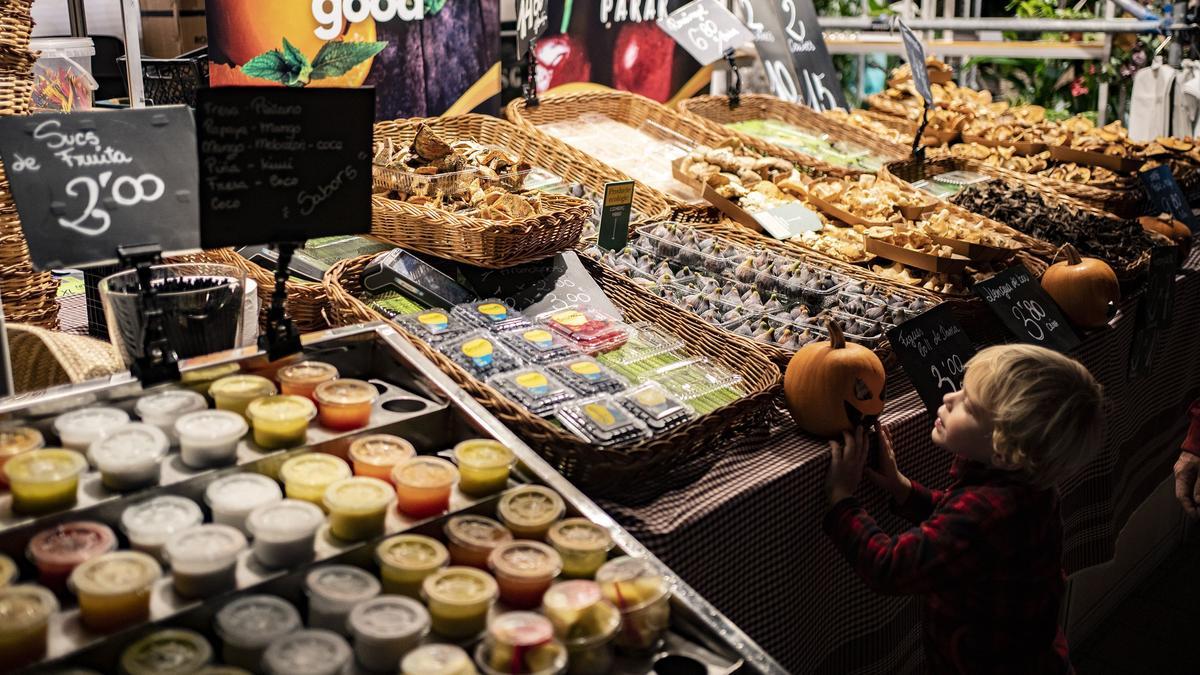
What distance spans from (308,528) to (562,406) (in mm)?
673

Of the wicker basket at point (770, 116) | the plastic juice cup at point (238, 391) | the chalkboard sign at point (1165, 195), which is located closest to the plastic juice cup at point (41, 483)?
the plastic juice cup at point (238, 391)

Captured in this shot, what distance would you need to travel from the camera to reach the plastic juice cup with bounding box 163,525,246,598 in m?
1.22

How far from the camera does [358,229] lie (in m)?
1.72

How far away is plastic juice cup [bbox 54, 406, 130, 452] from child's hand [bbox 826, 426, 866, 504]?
1.33 metres

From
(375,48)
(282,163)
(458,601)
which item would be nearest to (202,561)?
(458,601)

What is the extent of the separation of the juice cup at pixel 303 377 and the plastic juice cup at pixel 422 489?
0.24 metres

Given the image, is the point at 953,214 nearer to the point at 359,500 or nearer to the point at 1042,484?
the point at 1042,484

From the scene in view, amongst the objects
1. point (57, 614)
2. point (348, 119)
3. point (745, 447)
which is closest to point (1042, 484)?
point (745, 447)

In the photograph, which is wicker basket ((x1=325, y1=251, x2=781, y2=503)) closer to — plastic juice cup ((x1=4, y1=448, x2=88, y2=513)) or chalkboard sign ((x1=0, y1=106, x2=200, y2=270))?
chalkboard sign ((x1=0, y1=106, x2=200, y2=270))

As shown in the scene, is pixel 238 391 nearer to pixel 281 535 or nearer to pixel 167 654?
pixel 281 535

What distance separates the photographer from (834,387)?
6.81 ft

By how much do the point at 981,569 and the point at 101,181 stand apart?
1.65m

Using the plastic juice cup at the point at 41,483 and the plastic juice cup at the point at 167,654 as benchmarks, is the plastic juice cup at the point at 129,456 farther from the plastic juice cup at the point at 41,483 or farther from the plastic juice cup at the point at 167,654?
the plastic juice cup at the point at 167,654

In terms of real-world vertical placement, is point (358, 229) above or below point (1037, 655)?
above
